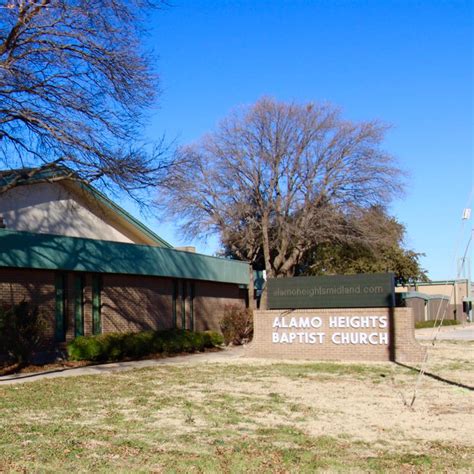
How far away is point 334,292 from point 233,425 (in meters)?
12.5

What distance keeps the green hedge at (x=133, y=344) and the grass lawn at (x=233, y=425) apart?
4.78 m

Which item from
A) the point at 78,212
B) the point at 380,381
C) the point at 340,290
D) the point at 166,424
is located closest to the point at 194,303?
the point at 78,212

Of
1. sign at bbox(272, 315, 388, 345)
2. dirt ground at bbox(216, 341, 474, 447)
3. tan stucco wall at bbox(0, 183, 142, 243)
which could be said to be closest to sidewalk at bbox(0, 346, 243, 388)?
sign at bbox(272, 315, 388, 345)

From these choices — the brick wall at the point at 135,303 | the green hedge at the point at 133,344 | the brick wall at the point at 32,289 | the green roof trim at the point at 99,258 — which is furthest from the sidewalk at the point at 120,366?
the green roof trim at the point at 99,258

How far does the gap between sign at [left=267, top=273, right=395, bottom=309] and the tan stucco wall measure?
767 centimetres

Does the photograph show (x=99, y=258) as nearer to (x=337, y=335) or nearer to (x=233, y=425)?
(x=337, y=335)

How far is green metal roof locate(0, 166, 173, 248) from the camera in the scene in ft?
60.6

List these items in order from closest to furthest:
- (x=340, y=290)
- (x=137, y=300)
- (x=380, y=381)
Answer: (x=380, y=381) < (x=340, y=290) < (x=137, y=300)

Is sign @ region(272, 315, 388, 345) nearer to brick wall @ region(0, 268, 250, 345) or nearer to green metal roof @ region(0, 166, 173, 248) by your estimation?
brick wall @ region(0, 268, 250, 345)

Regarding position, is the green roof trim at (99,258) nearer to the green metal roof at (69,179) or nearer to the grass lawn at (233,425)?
the green metal roof at (69,179)

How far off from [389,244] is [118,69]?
2850cm

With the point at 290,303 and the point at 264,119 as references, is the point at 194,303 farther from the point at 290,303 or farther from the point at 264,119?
the point at 264,119

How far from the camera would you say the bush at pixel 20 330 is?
65.4ft

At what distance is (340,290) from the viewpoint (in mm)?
22766
